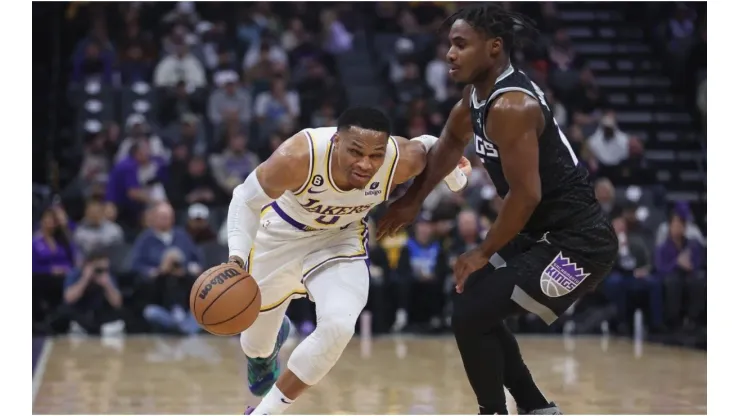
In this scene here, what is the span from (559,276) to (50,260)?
7.59 m

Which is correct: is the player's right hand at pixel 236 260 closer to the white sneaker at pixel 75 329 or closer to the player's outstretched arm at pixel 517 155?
the player's outstretched arm at pixel 517 155

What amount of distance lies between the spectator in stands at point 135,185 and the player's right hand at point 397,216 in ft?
21.6

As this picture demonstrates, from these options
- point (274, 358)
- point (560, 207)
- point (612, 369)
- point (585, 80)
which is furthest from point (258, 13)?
point (560, 207)

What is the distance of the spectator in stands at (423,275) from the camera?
11352 millimetres

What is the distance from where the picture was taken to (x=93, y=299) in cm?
1114

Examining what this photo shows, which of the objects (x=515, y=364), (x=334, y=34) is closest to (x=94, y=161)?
(x=334, y=34)

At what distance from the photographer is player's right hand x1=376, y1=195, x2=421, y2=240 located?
19.0 ft

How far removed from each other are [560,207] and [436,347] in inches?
221

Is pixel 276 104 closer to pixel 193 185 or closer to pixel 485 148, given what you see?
pixel 193 185

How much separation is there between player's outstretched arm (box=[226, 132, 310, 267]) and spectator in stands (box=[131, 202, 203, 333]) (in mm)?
5775

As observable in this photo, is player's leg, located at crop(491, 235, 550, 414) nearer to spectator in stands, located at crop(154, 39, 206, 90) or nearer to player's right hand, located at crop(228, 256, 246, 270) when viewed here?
player's right hand, located at crop(228, 256, 246, 270)

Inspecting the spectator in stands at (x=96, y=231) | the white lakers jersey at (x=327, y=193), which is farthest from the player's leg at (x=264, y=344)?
the spectator in stands at (x=96, y=231)

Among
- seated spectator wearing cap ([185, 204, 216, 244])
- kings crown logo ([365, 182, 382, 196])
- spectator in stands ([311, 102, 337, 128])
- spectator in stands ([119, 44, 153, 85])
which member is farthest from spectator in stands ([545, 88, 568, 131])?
kings crown logo ([365, 182, 382, 196])

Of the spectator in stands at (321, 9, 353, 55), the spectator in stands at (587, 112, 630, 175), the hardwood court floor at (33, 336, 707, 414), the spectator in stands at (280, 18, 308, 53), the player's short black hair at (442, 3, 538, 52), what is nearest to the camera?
the player's short black hair at (442, 3, 538, 52)
